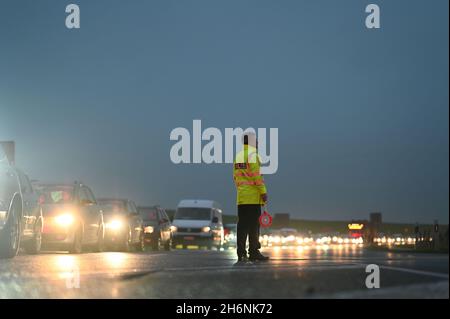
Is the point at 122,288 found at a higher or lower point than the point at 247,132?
lower

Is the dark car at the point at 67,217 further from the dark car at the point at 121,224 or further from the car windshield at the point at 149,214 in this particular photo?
the car windshield at the point at 149,214

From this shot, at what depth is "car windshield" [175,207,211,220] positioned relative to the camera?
3738cm

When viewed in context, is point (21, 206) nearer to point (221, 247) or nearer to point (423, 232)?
point (423, 232)

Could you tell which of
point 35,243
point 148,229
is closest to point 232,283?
point 35,243

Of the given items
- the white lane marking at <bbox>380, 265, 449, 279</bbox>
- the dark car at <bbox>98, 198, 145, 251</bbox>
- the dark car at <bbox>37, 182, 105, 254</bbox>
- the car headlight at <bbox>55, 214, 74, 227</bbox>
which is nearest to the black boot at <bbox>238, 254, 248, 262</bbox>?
the white lane marking at <bbox>380, 265, 449, 279</bbox>

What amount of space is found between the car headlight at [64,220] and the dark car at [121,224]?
4.76 meters

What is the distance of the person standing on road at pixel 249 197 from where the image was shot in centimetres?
1411

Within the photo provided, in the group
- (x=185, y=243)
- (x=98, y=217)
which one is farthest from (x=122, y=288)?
(x=185, y=243)

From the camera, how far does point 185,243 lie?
36.7 m
